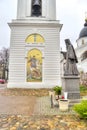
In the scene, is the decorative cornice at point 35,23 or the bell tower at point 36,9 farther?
the bell tower at point 36,9

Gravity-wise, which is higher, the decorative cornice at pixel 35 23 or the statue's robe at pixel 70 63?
the decorative cornice at pixel 35 23

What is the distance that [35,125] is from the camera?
613 centimetres

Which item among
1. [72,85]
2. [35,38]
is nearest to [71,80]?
[72,85]

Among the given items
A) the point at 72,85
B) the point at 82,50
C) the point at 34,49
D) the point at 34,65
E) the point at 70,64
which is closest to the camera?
the point at 72,85

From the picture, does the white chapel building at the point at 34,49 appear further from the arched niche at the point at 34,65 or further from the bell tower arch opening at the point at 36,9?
the bell tower arch opening at the point at 36,9

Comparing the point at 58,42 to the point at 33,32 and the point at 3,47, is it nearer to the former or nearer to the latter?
the point at 33,32

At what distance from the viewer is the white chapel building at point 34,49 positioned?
21.1m

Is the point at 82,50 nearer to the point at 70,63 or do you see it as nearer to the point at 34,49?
the point at 34,49

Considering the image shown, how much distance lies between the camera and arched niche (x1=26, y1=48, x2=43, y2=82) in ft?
68.8

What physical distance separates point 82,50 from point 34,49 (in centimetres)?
3018

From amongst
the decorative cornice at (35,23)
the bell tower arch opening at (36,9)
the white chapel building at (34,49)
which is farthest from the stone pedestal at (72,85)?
the bell tower arch opening at (36,9)

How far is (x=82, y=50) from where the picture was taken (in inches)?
1953

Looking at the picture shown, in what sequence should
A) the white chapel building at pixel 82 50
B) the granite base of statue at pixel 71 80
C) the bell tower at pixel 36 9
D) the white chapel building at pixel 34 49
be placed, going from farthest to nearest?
1. the white chapel building at pixel 82 50
2. the bell tower at pixel 36 9
3. the white chapel building at pixel 34 49
4. the granite base of statue at pixel 71 80

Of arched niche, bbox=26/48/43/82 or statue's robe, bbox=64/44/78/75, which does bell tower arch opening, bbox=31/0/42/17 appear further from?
statue's robe, bbox=64/44/78/75
